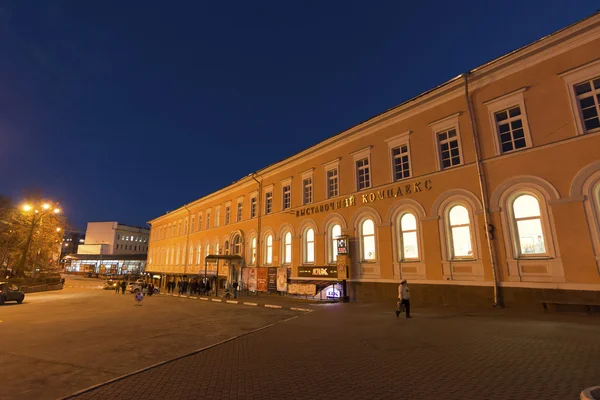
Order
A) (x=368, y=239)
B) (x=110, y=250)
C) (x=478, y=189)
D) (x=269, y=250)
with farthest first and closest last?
(x=110, y=250) < (x=269, y=250) < (x=368, y=239) < (x=478, y=189)

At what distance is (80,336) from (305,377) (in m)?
9.26

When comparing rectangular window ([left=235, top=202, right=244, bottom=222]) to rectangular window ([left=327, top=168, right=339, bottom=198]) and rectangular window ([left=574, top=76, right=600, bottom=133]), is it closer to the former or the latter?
rectangular window ([left=327, top=168, right=339, bottom=198])

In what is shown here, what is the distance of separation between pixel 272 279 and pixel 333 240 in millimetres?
7335

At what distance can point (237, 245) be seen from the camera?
3475cm

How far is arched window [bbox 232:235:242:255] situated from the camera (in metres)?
34.2

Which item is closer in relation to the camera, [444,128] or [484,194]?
[484,194]

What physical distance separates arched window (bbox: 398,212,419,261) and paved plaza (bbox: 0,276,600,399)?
19.4 feet

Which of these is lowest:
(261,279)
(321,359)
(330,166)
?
(321,359)

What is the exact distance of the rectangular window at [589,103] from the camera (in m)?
13.3

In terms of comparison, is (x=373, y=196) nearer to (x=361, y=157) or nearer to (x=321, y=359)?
(x=361, y=157)

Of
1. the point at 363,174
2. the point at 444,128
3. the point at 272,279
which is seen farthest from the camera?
the point at 272,279

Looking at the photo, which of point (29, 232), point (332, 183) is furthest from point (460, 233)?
point (29, 232)

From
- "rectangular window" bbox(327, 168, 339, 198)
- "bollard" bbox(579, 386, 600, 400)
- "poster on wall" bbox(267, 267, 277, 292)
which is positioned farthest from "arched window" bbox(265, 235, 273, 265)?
"bollard" bbox(579, 386, 600, 400)

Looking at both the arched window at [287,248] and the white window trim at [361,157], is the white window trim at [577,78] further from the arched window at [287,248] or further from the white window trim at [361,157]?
the arched window at [287,248]
